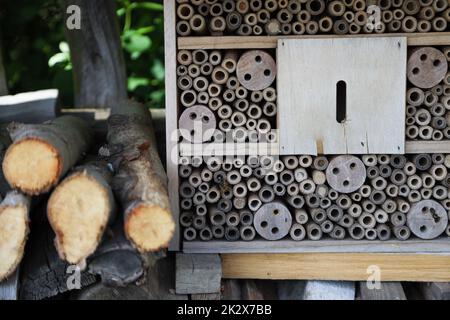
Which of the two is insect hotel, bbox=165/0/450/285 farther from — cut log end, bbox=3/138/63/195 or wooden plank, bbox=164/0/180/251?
cut log end, bbox=3/138/63/195

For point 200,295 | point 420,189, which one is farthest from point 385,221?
point 200,295

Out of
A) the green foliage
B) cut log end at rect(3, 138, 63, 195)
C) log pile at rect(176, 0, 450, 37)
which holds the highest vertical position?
the green foliage

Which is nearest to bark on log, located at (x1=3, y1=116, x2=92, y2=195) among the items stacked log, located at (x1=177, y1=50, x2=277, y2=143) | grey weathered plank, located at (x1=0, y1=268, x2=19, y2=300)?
grey weathered plank, located at (x1=0, y1=268, x2=19, y2=300)

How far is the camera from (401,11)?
3.60 meters

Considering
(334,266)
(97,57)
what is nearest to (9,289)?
(334,266)

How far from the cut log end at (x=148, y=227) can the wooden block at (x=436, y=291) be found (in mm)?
1478

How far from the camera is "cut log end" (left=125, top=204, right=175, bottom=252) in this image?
2938 millimetres

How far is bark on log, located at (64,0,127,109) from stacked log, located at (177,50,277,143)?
5.27 ft

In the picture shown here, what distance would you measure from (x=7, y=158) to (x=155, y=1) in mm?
3241

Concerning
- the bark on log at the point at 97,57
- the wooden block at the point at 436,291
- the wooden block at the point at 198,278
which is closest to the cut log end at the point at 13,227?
the wooden block at the point at 198,278

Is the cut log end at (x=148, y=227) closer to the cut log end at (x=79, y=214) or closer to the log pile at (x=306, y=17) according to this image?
the cut log end at (x=79, y=214)

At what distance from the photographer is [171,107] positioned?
3.61m

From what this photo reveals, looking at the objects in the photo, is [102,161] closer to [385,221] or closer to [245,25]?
[245,25]

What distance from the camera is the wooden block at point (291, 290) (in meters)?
3.80
